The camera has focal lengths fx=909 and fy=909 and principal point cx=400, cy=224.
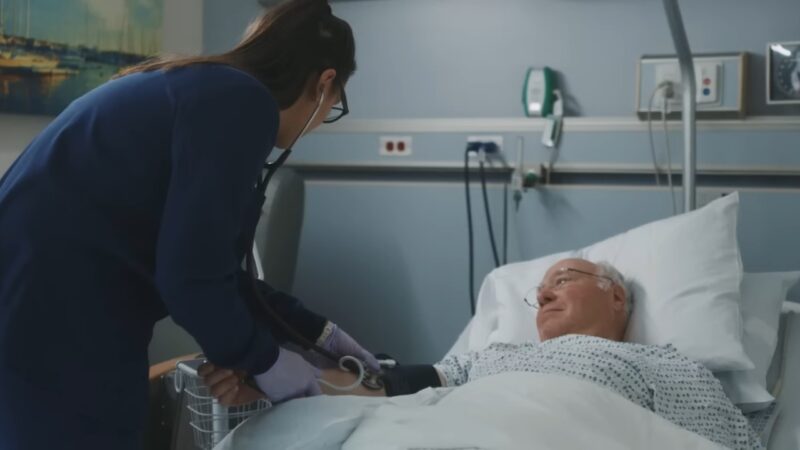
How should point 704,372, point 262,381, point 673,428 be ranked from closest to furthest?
1. point 262,381
2. point 673,428
3. point 704,372

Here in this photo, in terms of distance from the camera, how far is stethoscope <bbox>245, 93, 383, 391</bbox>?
55.0 inches

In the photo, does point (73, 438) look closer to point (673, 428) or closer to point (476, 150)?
point (673, 428)

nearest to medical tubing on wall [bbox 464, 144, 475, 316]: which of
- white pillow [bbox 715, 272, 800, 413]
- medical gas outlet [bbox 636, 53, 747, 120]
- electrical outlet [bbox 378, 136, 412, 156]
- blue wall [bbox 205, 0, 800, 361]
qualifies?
blue wall [bbox 205, 0, 800, 361]

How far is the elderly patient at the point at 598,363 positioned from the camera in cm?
174

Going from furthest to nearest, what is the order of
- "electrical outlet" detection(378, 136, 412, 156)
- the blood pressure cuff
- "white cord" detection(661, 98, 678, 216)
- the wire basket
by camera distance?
"electrical outlet" detection(378, 136, 412, 156), "white cord" detection(661, 98, 678, 216), the blood pressure cuff, the wire basket

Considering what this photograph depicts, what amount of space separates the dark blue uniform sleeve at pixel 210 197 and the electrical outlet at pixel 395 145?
166 cm

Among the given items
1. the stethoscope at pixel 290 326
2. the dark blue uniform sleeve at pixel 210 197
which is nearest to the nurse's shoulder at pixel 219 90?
the dark blue uniform sleeve at pixel 210 197

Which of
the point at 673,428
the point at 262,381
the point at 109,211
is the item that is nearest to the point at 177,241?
the point at 109,211

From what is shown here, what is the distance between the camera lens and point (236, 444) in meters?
1.43

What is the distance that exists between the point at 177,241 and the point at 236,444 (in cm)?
43

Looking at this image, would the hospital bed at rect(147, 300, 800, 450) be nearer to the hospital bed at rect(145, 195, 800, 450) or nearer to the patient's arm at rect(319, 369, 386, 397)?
the hospital bed at rect(145, 195, 800, 450)

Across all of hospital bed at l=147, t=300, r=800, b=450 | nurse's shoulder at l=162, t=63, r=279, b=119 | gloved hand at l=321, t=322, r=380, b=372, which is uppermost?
nurse's shoulder at l=162, t=63, r=279, b=119

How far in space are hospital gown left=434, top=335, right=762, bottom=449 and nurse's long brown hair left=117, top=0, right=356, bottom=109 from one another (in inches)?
30.7

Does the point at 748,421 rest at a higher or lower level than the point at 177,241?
lower
